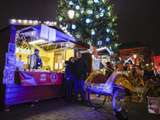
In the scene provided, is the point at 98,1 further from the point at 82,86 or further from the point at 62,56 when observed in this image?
the point at 82,86

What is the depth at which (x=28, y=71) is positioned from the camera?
1094 centimetres

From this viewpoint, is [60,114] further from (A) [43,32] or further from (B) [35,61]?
(B) [35,61]

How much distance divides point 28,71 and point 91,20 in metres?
20.8

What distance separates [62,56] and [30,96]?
6521 millimetres

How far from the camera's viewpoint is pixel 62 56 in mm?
17375

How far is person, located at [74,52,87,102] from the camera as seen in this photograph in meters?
12.8

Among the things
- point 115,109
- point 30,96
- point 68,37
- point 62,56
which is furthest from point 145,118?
point 62,56

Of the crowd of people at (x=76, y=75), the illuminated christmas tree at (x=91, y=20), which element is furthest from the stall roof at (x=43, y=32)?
the illuminated christmas tree at (x=91, y=20)

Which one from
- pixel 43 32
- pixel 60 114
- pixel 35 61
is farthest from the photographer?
pixel 35 61

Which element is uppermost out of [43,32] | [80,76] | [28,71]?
[43,32]

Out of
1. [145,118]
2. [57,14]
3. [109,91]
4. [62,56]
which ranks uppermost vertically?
[57,14]

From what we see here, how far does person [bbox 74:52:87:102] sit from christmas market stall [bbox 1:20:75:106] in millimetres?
920

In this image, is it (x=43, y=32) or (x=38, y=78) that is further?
(x=38, y=78)

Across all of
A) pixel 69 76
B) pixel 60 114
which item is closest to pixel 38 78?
pixel 69 76
